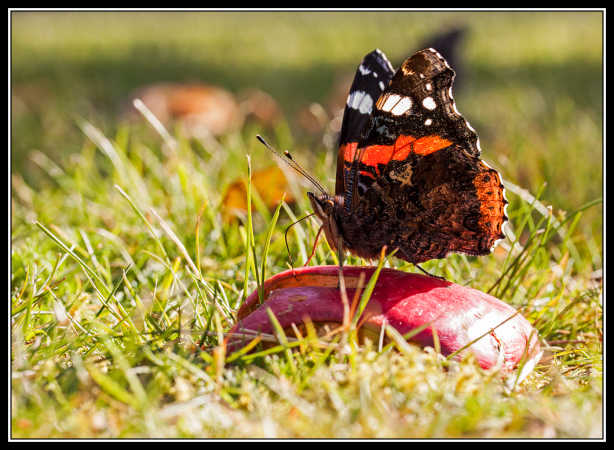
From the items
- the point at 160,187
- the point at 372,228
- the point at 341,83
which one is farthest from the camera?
the point at 341,83

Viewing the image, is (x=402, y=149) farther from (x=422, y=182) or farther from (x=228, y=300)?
(x=228, y=300)

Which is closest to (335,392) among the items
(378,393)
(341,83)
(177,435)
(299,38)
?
(378,393)

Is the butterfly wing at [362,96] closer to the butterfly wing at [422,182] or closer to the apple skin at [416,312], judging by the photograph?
the butterfly wing at [422,182]

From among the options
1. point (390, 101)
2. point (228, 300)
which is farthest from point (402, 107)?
point (228, 300)

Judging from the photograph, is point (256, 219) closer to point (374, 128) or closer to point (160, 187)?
point (160, 187)

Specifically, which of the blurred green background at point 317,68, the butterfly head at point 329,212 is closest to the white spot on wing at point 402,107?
the butterfly head at point 329,212

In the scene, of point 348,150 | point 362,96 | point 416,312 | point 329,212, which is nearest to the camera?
point 416,312
